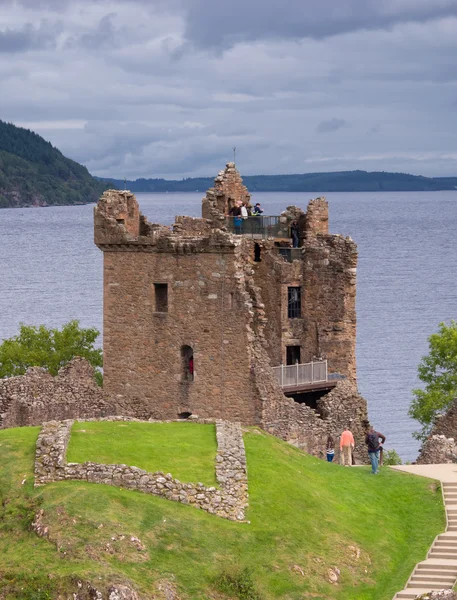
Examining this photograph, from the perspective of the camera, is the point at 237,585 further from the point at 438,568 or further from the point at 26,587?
the point at 438,568

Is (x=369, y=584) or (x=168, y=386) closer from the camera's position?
A: (x=369, y=584)

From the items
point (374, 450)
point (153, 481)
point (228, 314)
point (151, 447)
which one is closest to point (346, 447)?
point (374, 450)

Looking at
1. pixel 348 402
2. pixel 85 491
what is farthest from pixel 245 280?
pixel 85 491

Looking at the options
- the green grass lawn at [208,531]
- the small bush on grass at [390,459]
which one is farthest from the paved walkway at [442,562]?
the small bush on grass at [390,459]

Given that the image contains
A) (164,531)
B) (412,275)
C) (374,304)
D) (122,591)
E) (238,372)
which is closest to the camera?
(122,591)

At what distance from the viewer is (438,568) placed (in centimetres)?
4269

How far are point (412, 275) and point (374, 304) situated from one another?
3166cm

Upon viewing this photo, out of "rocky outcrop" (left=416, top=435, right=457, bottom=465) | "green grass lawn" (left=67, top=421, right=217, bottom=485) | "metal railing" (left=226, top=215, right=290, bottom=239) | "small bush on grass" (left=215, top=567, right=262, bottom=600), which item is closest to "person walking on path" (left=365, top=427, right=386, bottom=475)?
"rocky outcrop" (left=416, top=435, right=457, bottom=465)

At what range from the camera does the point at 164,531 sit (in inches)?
1593

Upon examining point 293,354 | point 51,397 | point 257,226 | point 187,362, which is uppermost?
point 257,226

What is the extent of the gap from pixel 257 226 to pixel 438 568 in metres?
25.4

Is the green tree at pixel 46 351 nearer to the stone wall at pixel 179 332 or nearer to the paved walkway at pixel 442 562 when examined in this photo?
the stone wall at pixel 179 332

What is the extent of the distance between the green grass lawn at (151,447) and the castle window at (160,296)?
11834mm

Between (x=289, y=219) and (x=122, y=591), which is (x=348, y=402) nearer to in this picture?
(x=289, y=219)
